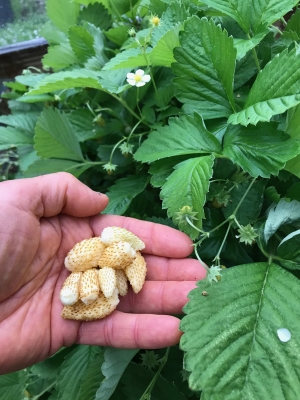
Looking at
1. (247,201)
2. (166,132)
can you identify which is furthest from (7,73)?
(247,201)

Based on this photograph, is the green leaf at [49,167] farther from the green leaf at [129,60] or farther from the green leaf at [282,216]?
the green leaf at [282,216]

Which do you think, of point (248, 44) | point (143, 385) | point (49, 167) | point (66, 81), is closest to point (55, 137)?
point (49, 167)

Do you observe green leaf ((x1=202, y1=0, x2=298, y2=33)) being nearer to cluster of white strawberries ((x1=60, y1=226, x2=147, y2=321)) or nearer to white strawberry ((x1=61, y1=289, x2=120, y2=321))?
cluster of white strawberries ((x1=60, y1=226, x2=147, y2=321))

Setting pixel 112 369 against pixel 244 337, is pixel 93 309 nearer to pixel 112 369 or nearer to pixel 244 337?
pixel 112 369

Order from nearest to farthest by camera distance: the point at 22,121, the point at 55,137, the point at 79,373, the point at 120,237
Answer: the point at 120,237
the point at 79,373
the point at 55,137
the point at 22,121

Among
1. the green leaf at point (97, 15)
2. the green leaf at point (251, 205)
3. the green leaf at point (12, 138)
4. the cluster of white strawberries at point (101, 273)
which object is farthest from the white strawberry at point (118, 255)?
the green leaf at point (97, 15)

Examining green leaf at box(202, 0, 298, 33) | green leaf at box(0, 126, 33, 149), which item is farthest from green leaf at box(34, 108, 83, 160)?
green leaf at box(202, 0, 298, 33)
